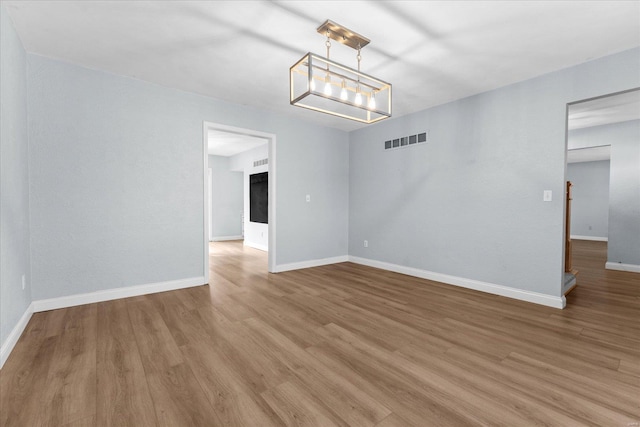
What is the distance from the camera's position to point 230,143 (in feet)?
23.1

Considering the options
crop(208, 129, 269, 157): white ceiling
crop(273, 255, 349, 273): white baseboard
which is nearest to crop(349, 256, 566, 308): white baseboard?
crop(273, 255, 349, 273): white baseboard

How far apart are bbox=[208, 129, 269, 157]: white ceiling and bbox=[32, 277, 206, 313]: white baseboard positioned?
3.25m

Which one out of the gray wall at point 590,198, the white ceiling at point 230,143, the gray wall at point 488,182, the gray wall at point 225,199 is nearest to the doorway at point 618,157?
the gray wall at point 488,182

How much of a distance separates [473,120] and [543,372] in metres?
3.12

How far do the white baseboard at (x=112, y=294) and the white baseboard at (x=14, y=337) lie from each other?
0.56 ft

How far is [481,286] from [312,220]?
9.39 ft

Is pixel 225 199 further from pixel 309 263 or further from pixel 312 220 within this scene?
pixel 309 263

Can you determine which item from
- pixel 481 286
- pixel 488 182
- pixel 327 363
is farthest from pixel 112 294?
pixel 488 182

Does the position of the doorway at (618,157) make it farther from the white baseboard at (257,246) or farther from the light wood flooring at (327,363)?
the white baseboard at (257,246)

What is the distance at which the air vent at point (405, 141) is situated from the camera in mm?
4410

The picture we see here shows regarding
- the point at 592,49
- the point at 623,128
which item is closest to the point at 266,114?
the point at 592,49

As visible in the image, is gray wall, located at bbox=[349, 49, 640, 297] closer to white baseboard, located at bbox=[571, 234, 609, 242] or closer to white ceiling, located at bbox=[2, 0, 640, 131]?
white ceiling, located at bbox=[2, 0, 640, 131]

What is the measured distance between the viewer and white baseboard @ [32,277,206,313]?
9.58 ft

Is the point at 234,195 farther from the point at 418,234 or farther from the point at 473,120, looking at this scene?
the point at 473,120
